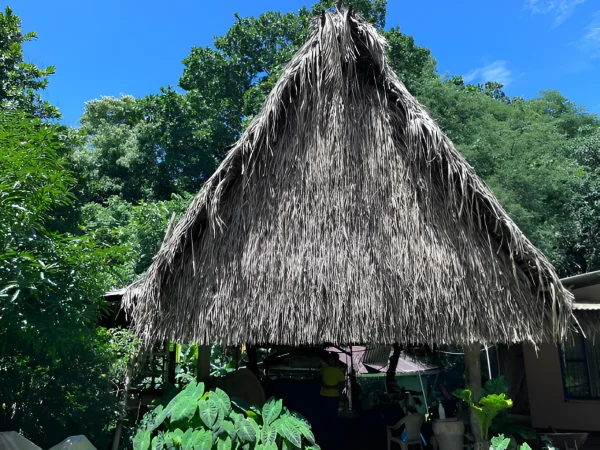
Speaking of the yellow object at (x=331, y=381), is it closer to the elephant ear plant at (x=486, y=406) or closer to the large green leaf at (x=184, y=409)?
the elephant ear plant at (x=486, y=406)

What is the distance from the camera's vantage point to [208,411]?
15.3 feet

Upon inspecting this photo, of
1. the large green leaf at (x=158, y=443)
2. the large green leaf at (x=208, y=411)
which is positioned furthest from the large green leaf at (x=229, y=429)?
the large green leaf at (x=158, y=443)

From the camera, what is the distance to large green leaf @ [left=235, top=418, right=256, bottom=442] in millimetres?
4626

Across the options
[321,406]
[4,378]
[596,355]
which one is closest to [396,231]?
[321,406]

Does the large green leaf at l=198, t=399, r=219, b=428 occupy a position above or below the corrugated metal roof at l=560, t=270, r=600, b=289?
below

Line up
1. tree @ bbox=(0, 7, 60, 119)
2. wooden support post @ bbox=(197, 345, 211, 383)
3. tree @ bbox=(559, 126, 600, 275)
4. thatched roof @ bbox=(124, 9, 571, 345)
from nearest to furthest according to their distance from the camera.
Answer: thatched roof @ bbox=(124, 9, 571, 345) → wooden support post @ bbox=(197, 345, 211, 383) → tree @ bbox=(0, 7, 60, 119) → tree @ bbox=(559, 126, 600, 275)

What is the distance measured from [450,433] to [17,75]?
37.4ft

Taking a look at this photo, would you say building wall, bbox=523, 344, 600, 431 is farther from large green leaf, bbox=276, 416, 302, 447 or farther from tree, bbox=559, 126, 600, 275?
tree, bbox=559, 126, 600, 275

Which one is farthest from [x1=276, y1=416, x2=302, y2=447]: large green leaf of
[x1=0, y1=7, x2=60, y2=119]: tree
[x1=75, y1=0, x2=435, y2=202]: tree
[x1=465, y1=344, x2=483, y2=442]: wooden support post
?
[x1=75, y1=0, x2=435, y2=202]: tree

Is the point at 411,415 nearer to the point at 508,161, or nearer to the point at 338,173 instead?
the point at 338,173

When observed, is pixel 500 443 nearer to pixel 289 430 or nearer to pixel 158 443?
pixel 289 430

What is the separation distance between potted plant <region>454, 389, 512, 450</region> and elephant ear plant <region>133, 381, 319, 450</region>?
5.43 feet

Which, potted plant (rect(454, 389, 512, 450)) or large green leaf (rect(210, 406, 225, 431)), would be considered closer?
large green leaf (rect(210, 406, 225, 431))

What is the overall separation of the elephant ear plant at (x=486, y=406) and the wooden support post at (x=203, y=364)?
2.90 m
